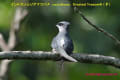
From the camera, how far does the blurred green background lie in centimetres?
1240

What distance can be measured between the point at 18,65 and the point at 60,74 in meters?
2.02

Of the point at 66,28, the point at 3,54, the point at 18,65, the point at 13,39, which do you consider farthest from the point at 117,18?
the point at 3,54

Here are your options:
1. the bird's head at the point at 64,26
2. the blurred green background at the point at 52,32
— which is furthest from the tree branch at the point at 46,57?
the blurred green background at the point at 52,32

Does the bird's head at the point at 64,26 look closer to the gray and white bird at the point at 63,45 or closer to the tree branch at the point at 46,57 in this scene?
the gray and white bird at the point at 63,45

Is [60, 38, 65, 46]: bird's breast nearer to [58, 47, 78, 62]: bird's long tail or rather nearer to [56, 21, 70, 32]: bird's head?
[58, 47, 78, 62]: bird's long tail

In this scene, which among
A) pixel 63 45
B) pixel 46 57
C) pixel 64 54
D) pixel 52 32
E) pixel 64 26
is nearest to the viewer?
pixel 46 57

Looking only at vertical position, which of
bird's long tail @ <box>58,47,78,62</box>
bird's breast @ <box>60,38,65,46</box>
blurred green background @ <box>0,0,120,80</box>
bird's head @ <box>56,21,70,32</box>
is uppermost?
bird's head @ <box>56,21,70,32</box>

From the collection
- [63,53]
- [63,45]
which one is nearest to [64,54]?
[63,53]

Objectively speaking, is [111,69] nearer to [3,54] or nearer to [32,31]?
[32,31]

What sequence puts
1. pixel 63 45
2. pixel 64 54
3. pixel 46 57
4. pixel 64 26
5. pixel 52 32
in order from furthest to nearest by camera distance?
1. pixel 52 32
2. pixel 64 26
3. pixel 63 45
4. pixel 64 54
5. pixel 46 57

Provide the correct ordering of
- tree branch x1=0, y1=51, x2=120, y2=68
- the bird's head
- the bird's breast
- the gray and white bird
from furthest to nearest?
the bird's head
the bird's breast
the gray and white bird
tree branch x1=0, y1=51, x2=120, y2=68

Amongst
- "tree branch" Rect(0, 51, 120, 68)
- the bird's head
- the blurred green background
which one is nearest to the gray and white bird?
the bird's head

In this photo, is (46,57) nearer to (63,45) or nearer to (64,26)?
(63,45)

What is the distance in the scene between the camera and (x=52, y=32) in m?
12.6
